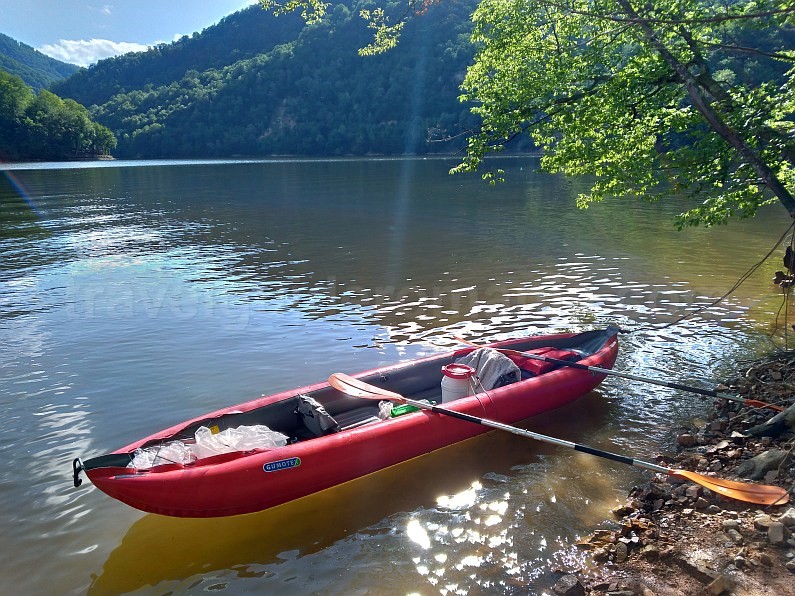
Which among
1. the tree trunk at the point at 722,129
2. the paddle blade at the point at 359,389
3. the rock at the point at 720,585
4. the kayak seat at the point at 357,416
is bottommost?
the kayak seat at the point at 357,416

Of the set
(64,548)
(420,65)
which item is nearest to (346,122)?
(420,65)

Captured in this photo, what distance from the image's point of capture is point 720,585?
3811 millimetres

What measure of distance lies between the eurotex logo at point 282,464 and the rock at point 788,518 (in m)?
4.29

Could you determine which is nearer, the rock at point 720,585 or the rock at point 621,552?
the rock at point 720,585

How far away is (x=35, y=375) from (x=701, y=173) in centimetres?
1151

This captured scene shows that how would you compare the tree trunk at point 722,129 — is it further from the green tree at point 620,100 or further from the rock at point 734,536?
the rock at point 734,536

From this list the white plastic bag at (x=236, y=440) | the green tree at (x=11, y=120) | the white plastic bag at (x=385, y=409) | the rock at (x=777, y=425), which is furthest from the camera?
the green tree at (x=11, y=120)

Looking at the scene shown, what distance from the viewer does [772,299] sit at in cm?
1327

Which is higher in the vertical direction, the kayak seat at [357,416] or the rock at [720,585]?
the rock at [720,585]

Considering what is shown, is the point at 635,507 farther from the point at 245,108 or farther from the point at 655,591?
the point at 245,108

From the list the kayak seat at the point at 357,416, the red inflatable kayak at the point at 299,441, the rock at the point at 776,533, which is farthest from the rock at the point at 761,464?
the kayak seat at the point at 357,416

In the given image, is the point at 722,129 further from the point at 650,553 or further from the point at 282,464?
the point at 282,464

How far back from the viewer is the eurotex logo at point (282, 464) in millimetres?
5609

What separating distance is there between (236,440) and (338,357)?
4188 mm
